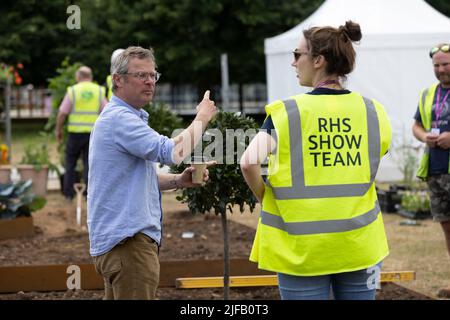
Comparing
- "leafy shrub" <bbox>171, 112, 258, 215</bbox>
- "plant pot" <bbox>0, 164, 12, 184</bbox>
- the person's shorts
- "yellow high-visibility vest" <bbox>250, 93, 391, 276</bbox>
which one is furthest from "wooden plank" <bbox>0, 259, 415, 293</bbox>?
"plant pot" <bbox>0, 164, 12, 184</bbox>

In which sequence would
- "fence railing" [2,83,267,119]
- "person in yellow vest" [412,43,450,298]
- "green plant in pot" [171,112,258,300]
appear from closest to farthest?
"green plant in pot" [171,112,258,300]
"person in yellow vest" [412,43,450,298]
"fence railing" [2,83,267,119]

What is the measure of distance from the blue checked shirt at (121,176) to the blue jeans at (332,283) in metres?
0.78

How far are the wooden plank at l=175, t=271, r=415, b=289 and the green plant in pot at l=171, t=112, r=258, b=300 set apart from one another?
17.2 inches

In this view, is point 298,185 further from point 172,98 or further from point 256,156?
point 172,98

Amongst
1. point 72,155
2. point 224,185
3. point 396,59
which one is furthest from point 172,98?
point 224,185

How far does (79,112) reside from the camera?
41.7ft

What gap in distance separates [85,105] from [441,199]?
22.0ft

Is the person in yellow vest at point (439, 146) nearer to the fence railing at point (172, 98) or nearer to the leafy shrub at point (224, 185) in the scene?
the leafy shrub at point (224, 185)

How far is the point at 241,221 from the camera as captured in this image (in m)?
11.5

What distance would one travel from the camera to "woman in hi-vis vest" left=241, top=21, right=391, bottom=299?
3713 millimetres

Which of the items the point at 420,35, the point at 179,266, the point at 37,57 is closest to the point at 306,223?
the point at 179,266

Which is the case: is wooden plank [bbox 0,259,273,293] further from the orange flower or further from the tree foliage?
the tree foliage

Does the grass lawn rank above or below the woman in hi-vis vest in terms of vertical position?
below

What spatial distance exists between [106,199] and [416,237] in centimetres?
667
